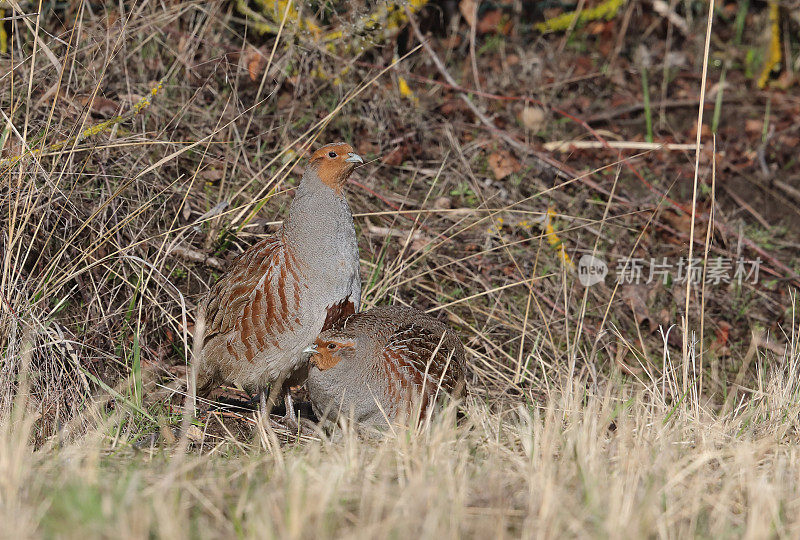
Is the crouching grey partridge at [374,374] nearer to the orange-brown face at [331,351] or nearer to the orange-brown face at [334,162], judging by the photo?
the orange-brown face at [331,351]

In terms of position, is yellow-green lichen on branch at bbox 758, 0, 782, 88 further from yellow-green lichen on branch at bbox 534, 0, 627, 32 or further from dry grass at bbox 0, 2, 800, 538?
dry grass at bbox 0, 2, 800, 538

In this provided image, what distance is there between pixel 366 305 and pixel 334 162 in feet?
2.88

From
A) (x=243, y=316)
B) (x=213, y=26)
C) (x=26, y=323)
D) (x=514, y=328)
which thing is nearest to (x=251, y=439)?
(x=243, y=316)

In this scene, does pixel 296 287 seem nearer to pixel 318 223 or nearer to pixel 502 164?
pixel 318 223

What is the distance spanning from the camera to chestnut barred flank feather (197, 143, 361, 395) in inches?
137

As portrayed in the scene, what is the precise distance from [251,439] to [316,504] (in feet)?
5.26

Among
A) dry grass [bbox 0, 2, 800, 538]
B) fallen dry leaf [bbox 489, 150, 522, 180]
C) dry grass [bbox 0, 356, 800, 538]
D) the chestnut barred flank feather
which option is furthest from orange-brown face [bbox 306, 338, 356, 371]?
fallen dry leaf [bbox 489, 150, 522, 180]

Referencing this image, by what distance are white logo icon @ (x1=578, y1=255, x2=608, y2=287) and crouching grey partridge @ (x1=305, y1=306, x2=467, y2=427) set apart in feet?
4.93

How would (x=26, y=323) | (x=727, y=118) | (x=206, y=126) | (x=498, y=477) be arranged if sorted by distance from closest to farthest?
(x=498, y=477) → (x=26, y=323) → (x=206, y=126) → (x=727, y=118)

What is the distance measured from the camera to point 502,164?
5289 millimetres

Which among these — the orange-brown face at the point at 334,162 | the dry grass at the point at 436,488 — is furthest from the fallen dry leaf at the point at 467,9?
the dry grass at the point at 436,488

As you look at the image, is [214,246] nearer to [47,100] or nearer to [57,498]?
[47,100]

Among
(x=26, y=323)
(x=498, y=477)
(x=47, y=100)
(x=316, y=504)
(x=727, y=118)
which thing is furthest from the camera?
(x=727, y=118)

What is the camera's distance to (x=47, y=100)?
4125 mm
